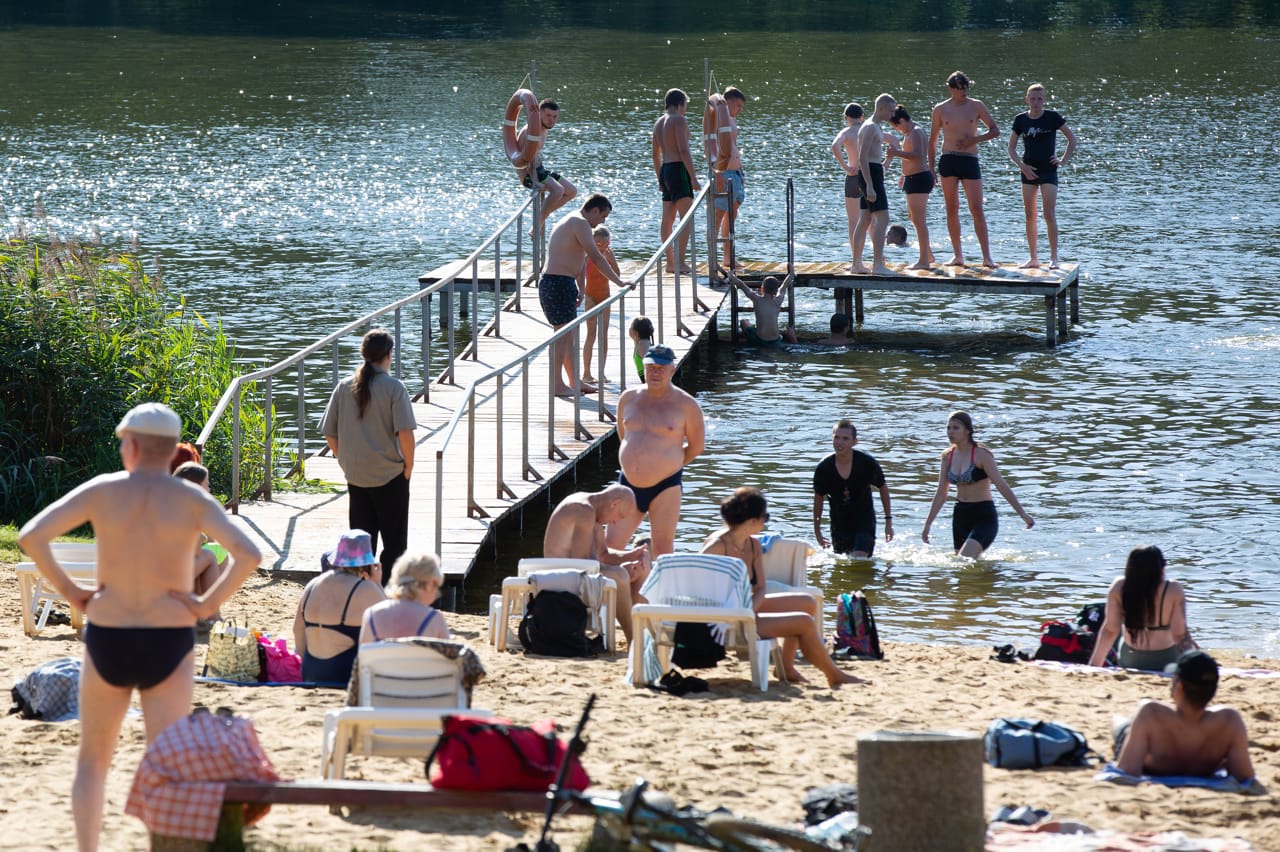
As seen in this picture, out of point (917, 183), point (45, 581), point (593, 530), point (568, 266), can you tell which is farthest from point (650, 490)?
point (917, 183)

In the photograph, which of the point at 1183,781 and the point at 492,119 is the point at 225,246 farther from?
the point at 1183,781

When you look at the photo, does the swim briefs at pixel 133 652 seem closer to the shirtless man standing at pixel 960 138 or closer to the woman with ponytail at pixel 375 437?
the woman with ponytail at pixel 375 437

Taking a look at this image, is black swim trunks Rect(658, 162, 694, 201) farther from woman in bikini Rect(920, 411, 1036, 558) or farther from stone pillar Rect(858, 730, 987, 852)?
stone pillar Rect(858, 730, 987, 852)

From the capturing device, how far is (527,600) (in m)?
9.38

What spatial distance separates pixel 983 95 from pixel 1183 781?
1320 inches

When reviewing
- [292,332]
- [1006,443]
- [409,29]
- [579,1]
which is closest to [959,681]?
[1006,443]

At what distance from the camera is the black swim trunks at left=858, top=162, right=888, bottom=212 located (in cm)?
1881

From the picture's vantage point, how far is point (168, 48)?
4919 cm

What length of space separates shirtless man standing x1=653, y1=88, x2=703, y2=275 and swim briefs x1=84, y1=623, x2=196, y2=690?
42.2 feet

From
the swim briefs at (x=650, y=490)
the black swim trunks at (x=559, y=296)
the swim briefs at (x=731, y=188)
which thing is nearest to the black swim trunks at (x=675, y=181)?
the swim briefs at (x=731, y=188)

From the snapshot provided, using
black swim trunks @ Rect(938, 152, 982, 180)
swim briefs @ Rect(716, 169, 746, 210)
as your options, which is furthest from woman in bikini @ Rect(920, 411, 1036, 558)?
swim briefs @ Rect(716, 169, 746, 210)

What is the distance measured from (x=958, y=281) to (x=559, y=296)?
6.15 m

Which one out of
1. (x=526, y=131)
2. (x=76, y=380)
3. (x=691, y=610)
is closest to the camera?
(x=691, y=610)

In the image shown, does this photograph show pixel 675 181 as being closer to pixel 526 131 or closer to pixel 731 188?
pixel 731 188
